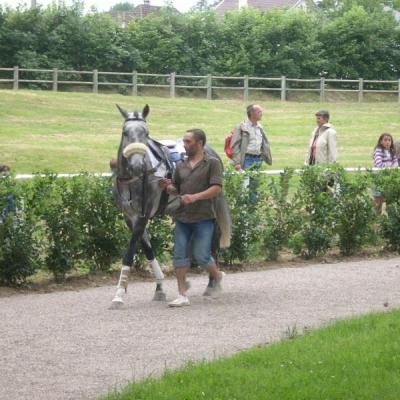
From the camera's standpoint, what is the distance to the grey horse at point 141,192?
37.0 ft

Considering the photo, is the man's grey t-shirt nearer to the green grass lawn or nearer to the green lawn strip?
the green lawn strip

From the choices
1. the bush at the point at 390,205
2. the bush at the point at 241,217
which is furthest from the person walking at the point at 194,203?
the bush at the point at 390,205

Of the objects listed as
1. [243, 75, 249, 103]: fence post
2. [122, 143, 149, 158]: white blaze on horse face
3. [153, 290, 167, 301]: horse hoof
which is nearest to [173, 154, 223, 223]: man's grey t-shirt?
[122, 143, 149, 158]: white blaze on horse face

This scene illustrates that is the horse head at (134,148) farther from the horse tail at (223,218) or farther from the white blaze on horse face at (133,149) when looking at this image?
the horse tail at (223,218)

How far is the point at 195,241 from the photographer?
11.3 meters

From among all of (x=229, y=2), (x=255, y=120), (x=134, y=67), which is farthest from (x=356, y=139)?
(x=229, y=2)

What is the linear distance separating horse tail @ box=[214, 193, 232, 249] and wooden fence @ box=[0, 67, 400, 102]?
32.6 metres

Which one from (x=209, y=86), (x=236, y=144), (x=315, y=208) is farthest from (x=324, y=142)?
(x=209, y=86)

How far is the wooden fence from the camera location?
44.7 meters

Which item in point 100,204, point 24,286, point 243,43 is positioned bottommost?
point 24,286

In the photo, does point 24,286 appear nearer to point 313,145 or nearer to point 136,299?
point 136,299

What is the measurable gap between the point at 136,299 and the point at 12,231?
1.64m

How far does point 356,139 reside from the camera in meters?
35.2

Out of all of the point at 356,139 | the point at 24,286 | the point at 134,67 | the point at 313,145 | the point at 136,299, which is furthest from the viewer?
the point at 134,67
